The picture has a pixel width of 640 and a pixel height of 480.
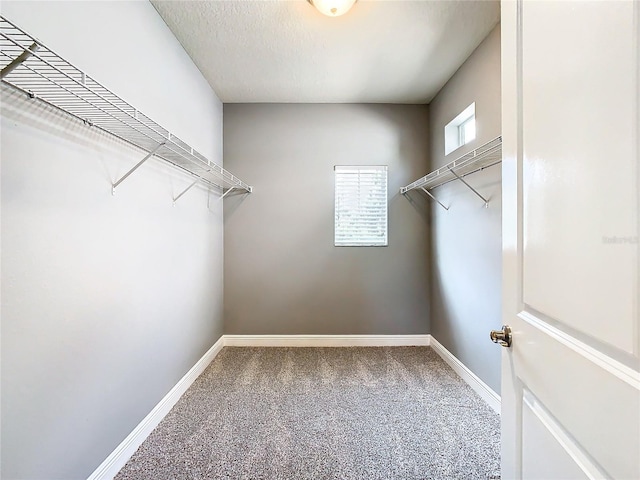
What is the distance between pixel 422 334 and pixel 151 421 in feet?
7.85

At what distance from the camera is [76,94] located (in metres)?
Answer: 0.94

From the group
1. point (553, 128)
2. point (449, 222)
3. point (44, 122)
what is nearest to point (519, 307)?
point (553, 128)

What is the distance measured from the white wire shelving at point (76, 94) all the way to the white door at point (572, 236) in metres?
1.15

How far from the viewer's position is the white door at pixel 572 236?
45cm

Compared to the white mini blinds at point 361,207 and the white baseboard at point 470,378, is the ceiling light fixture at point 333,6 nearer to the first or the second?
the white mini blinds at point 361,207

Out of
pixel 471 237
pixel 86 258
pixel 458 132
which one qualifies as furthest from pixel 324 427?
pixel 458 132

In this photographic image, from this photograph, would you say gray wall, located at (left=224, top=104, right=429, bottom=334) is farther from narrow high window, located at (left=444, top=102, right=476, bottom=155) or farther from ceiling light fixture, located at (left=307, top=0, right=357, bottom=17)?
ceiling light fixture, located at (left=307, top=0, right=357, bottom=17)

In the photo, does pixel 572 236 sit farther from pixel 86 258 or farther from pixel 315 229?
pixel 315 229

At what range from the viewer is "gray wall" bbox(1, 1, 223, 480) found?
3.05 feet

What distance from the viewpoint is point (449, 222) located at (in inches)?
97.8

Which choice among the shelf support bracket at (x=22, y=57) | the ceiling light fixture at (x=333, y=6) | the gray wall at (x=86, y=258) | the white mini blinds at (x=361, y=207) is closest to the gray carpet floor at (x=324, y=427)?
the gray wall at (x=86, y=258)

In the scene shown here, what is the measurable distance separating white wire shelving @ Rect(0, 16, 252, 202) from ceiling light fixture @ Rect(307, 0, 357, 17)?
1.09 m

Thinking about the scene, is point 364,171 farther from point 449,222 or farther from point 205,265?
point 205,265

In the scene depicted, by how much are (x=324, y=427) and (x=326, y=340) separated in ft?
4.06
